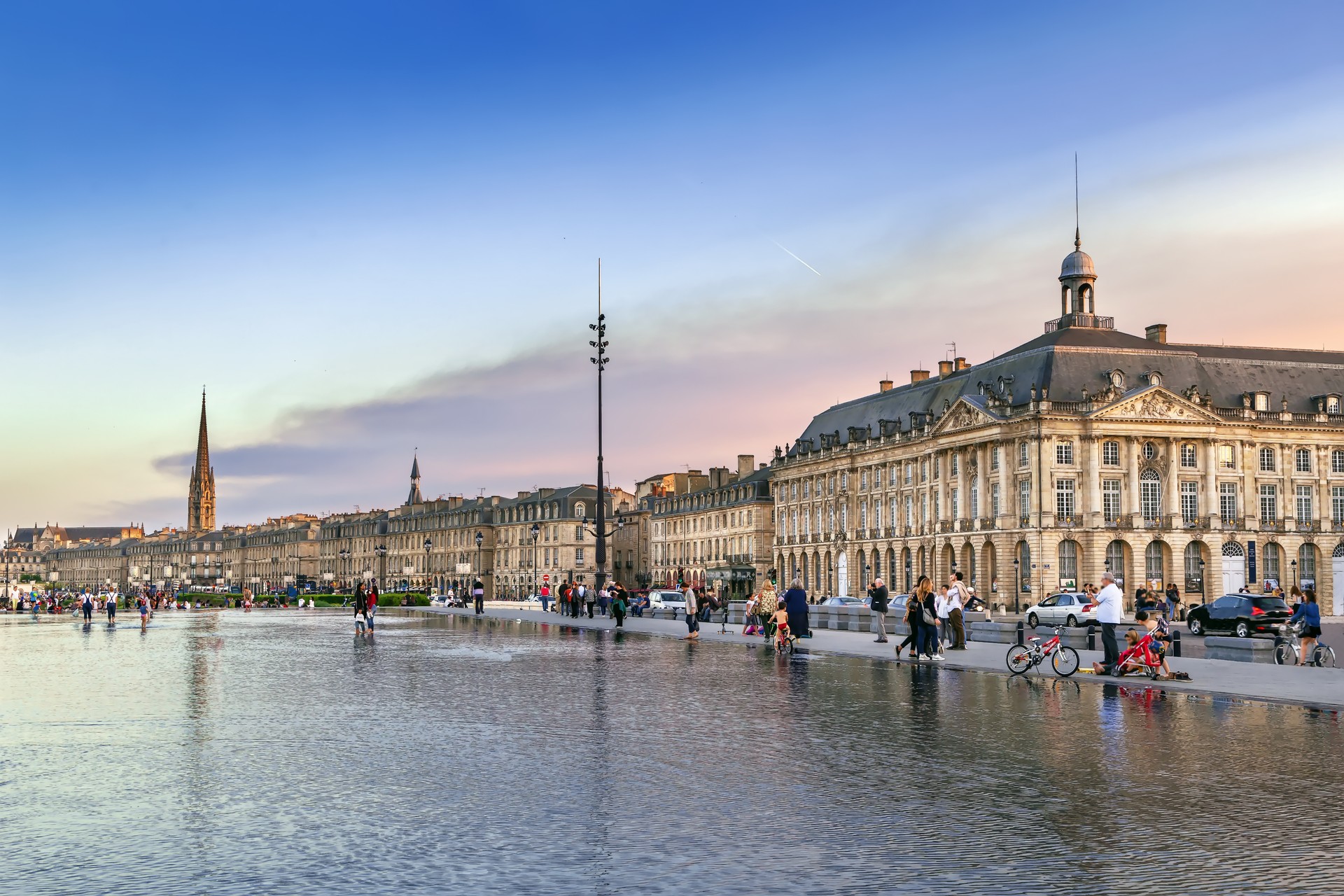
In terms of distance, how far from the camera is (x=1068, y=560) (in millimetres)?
84062

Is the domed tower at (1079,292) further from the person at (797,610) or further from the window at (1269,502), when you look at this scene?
the person at (797,610)

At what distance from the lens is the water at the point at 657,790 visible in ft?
24.8

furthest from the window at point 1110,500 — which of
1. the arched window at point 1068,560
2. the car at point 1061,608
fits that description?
the car at point 1061,608

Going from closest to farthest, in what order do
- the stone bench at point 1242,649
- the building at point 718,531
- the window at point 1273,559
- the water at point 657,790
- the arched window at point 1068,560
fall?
1. the water at point 657,790
2. the stone bench at point 1242,649
3. the arched window at point 1068,560
4. the window at point 1273,559
5. the building at point 718,531

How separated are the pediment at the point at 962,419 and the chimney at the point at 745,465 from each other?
42.9 metres

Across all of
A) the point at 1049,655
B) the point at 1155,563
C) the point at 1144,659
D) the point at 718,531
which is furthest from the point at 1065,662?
the point at 718,531

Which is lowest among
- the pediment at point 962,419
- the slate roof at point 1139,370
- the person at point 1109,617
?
the person at point 1109,617

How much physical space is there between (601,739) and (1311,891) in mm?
7749

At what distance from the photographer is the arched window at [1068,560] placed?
83.7m

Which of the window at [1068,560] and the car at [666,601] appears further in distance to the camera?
the window at [1068,560]

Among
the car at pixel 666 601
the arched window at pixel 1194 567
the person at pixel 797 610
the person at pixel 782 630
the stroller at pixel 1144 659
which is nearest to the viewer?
the stroller at pixel 1144 659

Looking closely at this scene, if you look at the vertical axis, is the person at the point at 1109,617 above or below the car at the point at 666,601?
above

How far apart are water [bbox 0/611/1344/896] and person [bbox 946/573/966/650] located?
9.59 metres

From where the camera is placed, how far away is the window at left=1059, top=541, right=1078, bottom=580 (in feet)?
275
